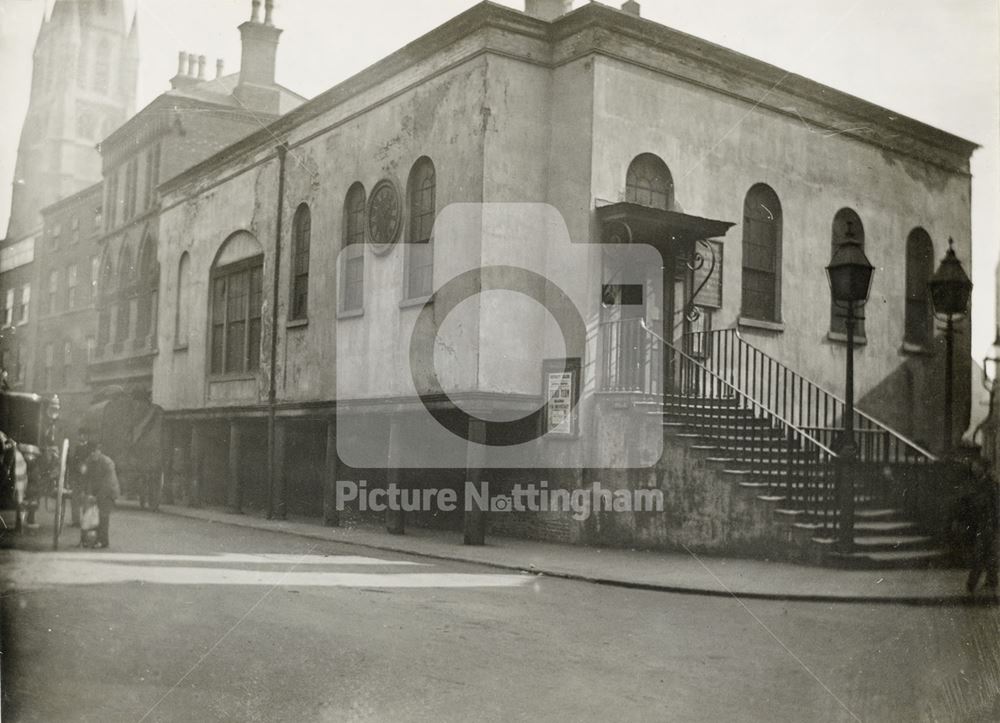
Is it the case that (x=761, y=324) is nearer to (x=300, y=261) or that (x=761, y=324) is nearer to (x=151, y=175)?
(x=300, y=261)

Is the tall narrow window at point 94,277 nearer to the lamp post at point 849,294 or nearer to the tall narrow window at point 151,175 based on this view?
the tall narrow window at point 151,175

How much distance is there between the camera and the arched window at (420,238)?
20.3 ft

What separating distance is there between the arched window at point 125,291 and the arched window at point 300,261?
44.5 inches

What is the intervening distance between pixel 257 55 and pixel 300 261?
168 cm

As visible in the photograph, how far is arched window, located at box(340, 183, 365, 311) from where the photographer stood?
5.96 metres

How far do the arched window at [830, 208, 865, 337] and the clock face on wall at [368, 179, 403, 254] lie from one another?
2873 mm

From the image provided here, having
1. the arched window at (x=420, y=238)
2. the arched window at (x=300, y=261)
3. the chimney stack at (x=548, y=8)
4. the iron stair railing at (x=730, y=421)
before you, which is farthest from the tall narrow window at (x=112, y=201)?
the chimney stack at (x=548, y=8)

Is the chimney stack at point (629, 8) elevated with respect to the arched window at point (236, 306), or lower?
elevated

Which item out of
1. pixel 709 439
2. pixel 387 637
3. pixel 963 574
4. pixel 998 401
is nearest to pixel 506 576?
pixel 387 637

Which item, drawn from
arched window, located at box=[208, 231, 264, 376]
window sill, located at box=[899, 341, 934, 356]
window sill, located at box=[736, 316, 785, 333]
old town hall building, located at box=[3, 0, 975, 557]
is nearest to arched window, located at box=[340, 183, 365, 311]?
old town hall building, located at box=[3, 0, 975, 557]

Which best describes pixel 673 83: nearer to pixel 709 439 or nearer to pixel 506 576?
pixel 709 439

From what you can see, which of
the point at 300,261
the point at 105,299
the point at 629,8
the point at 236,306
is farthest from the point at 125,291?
the point at 629,8

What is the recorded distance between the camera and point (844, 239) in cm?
460

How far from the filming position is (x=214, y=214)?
5.23m
